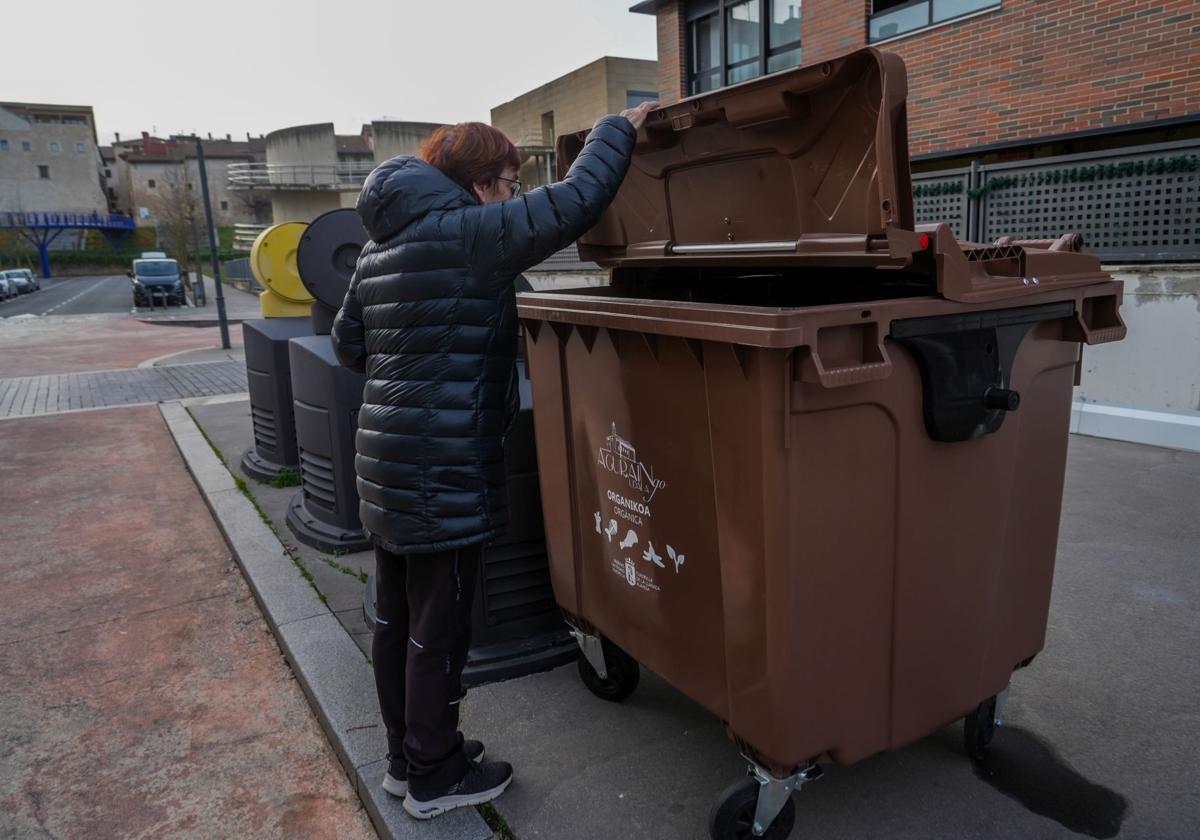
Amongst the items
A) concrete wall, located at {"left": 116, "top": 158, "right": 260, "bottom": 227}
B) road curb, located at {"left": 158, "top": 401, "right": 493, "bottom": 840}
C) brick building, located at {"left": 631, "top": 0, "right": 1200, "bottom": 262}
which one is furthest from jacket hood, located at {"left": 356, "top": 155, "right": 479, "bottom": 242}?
concrete wall, located at {"left": 116, "top": 158, "right": 260, "bottom": 227}

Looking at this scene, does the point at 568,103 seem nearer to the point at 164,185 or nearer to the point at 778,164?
the point at 778,164

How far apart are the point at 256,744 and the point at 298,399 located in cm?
230

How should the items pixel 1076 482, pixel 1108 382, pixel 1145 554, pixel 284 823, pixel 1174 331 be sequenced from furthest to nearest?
pixel 1108 382, pixel 1174 331, pixel 1076 482, pixel 1145 554, pixel 284 823

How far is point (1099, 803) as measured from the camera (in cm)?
241

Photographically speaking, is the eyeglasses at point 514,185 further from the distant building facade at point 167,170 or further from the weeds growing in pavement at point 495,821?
the distant building facade at point 167,170

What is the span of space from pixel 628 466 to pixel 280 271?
4598 millimetres

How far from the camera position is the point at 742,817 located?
2262 millimetres

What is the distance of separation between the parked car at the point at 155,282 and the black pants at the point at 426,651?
107 feet

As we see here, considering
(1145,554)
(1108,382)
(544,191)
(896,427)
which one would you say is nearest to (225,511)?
(544,191)

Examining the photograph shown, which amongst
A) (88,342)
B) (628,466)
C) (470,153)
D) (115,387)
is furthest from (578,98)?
(628,466)

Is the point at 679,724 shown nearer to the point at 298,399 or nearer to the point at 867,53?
the point at 867,53

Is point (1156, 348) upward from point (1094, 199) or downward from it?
downward

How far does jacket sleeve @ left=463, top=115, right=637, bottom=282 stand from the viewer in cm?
214

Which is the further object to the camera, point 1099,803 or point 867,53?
point 1099,803
